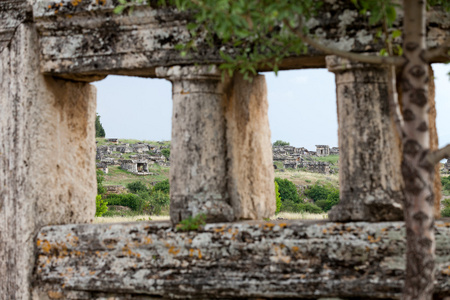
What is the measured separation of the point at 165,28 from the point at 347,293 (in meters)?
2.94

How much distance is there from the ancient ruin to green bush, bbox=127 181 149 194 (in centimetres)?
3128

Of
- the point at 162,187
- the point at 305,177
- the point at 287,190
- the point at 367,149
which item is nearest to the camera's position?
the point at 367,149

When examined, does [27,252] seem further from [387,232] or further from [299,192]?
[299,192]

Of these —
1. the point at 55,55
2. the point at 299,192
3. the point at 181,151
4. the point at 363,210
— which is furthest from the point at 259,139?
the point at 299,192

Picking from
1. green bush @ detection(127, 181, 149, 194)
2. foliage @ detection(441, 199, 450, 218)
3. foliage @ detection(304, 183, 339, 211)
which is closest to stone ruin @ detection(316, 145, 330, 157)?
foliage @ detection(304, 183, 339, 211)

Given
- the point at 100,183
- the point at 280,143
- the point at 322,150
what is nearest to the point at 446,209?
the point at 100,183

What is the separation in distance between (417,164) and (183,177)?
252cm

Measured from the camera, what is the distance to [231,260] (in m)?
5.67

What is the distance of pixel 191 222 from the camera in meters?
5.75

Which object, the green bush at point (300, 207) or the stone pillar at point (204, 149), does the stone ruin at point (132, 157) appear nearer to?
the green bush at point (300, 207)

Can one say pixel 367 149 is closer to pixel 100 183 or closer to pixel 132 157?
pixel 100 183

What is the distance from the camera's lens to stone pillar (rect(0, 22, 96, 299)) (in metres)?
6.22

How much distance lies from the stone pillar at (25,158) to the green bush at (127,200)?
86.9 ft

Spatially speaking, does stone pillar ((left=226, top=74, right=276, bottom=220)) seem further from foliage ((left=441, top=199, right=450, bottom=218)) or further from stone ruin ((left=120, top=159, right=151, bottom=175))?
stone ruin ((left=120, top=159, right=151, bottom=175))
